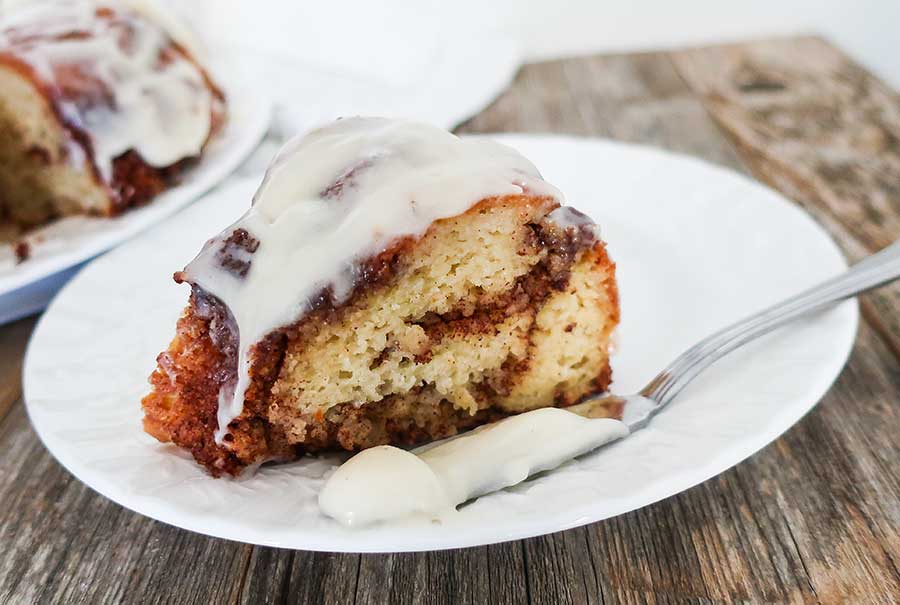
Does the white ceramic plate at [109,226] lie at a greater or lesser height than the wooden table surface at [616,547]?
lesser

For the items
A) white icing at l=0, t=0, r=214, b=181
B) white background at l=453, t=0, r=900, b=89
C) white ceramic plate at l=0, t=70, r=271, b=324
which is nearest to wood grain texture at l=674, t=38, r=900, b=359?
white background at l=453, t=0, r=900, b=89

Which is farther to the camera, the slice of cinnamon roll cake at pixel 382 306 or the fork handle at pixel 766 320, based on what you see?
the fork handle at pixel 766 320

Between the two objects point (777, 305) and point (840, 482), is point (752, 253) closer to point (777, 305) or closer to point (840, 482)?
point (777, 305)

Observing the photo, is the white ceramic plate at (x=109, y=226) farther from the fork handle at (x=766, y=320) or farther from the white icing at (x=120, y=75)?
the fork handle at (x=766, y=320)

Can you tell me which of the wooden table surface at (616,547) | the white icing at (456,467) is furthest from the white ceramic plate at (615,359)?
the wooden table surface at (616,547)

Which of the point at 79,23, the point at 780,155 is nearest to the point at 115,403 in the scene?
the point at 79,23

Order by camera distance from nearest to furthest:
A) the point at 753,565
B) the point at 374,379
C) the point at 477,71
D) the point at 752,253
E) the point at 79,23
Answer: the point at 753,565 < the point at 374,379 < the point at 752,253 < the point at 79,23 < the point at 477,71

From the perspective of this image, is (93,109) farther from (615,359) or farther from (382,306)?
(615,359)
